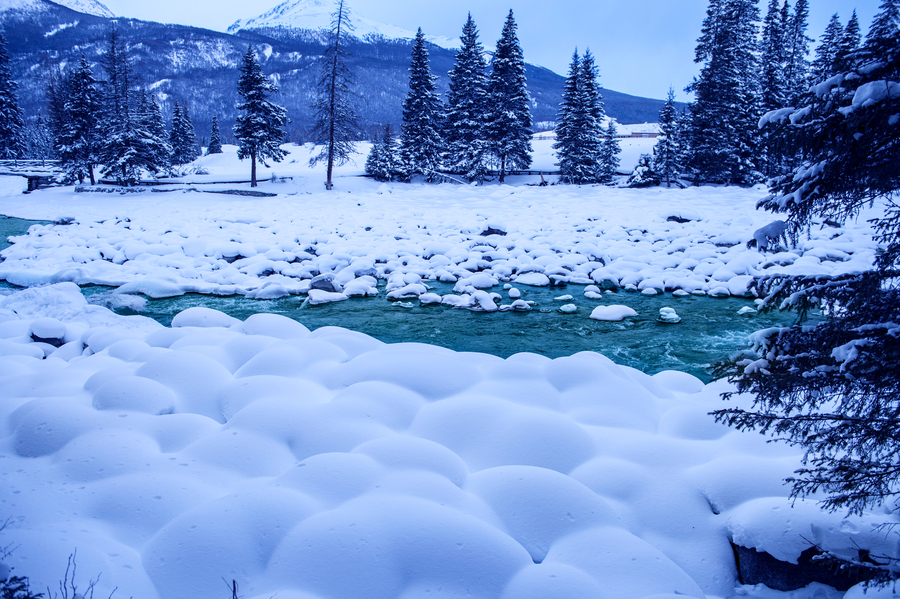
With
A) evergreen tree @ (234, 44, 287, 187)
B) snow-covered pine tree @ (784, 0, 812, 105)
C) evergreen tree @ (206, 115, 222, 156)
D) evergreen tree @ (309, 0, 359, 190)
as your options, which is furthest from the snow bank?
evergreen tree @ (206, 115, 222, 156)

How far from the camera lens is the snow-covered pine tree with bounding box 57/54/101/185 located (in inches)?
1029

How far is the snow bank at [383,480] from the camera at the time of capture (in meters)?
2.50

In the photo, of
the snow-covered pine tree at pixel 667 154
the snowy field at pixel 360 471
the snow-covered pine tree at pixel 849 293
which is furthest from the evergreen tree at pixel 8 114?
the snow-covered pine tree at pixel 849 293

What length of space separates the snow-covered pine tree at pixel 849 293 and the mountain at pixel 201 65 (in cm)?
11386

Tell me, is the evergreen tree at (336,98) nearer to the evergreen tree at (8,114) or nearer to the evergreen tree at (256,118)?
the evergreen tree at (256,118)

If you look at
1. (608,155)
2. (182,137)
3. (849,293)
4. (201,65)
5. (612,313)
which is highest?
(201,65)

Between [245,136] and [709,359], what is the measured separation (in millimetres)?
26543

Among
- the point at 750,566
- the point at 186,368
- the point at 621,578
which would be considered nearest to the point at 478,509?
the point at 621,578

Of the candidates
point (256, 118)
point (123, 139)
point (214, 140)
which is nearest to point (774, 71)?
point (256, 118)

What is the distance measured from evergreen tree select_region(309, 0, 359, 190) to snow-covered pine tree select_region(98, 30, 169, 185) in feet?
31.0

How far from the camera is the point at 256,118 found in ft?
86.6

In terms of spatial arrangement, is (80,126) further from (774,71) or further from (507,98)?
(774,71)

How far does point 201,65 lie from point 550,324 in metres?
187

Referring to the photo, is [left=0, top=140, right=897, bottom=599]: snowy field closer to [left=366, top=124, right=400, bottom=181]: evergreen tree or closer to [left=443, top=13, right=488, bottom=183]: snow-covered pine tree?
[left=366, top=124, right=400, bottom=181]: evergreen tree
